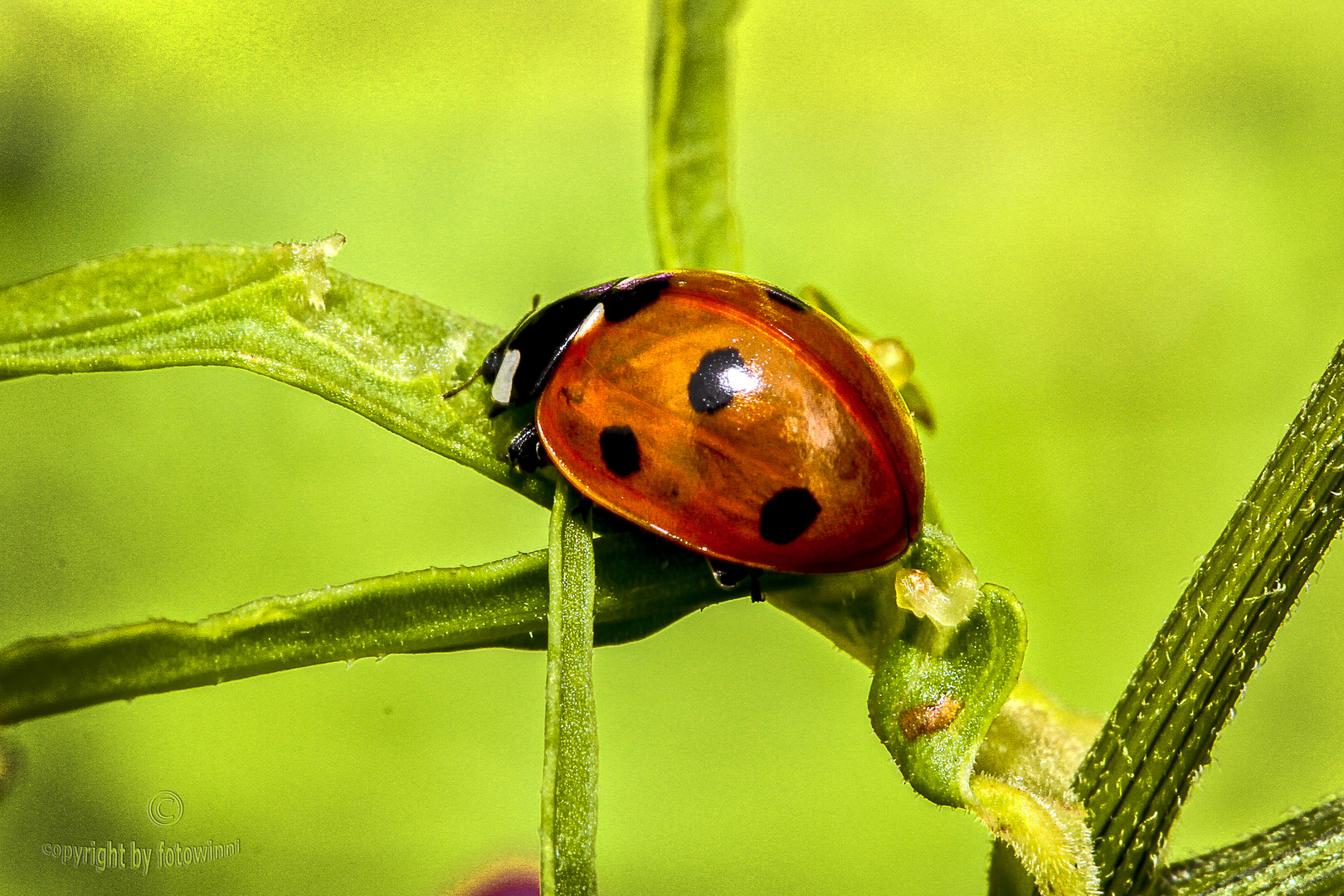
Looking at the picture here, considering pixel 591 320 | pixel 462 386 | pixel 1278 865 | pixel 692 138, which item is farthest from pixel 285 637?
pixel 1278 865

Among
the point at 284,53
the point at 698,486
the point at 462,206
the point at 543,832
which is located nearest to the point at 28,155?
the point at 284,53

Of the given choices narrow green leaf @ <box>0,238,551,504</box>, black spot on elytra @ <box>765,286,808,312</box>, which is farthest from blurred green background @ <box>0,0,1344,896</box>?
black spot on elytra @ <box>765,286,808,312</box>

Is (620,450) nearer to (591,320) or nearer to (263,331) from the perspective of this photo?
(591,320)

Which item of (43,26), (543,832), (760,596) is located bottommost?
(543,832)

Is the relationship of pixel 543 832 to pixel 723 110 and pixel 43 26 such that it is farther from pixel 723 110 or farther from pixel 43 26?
Result: pixel 43 26

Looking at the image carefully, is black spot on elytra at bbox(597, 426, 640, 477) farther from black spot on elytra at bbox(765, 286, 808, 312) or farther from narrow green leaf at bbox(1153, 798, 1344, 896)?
narrow green leaf at bbox(1153, 798, 1344, 896)

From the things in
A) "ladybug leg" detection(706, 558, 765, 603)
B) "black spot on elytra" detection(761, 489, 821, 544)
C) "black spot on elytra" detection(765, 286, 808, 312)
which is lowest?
"ladybug leg" detection(706, 558, 765, 603)
